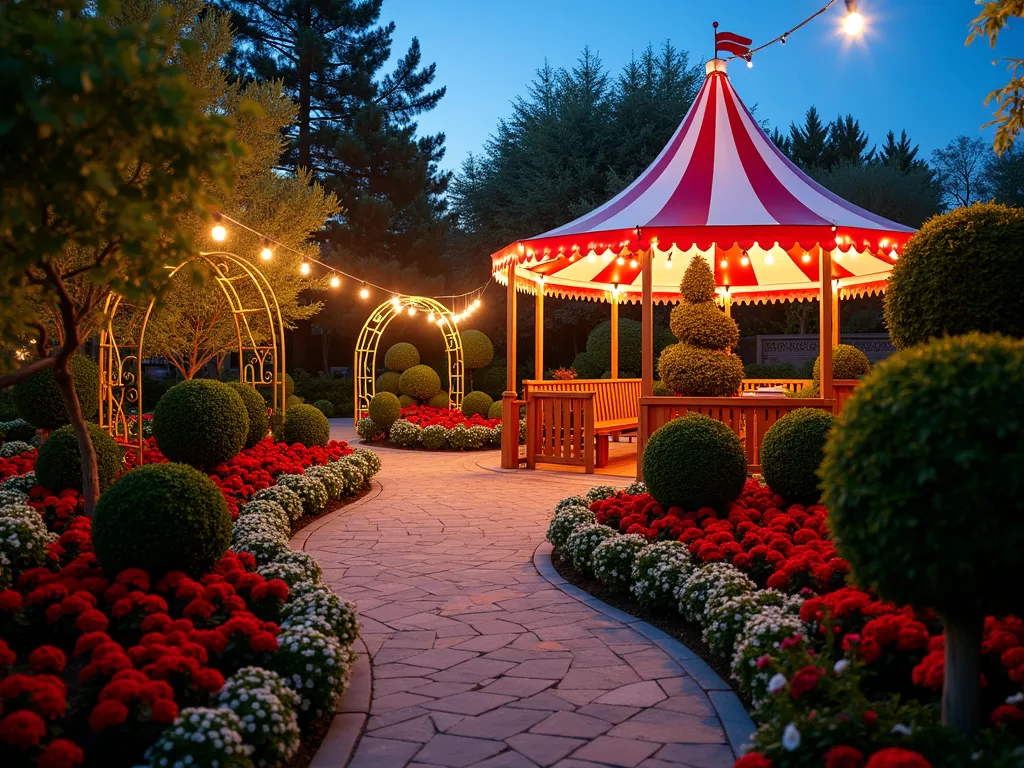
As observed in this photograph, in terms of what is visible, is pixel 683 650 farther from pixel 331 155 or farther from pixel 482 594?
pixel 331 155

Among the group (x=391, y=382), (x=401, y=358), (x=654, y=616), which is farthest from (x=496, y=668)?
(x=401, y=358)

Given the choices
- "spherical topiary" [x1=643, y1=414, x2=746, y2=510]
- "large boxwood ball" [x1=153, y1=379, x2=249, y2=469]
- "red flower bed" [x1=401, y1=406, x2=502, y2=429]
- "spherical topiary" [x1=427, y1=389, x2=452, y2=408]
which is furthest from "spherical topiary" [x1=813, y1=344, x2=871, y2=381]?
"spherical topiary" [x1=427, y1=389, x2=452, y2=408]

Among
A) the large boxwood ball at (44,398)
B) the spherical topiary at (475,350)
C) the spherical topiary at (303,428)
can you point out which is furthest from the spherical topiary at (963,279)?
the spherical topiary at (475,350)

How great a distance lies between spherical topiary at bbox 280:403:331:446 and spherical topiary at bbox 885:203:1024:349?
7.25 meters

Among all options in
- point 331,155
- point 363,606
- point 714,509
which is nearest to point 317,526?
point 363,606

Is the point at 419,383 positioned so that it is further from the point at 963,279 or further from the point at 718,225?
the point at 963,279

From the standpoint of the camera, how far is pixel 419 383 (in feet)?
60.8

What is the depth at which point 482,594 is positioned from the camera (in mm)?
5270

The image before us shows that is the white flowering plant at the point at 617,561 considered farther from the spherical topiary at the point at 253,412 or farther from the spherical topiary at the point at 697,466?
the spherical topiary at the point at 253,412

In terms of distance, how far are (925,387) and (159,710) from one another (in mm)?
2673

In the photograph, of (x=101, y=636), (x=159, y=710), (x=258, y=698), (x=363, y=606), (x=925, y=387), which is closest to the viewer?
(x=925, y=387)

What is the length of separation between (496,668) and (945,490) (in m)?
2.38

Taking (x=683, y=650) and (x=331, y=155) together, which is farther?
(x=331, y=155)

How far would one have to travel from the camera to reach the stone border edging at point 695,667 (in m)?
3.26
